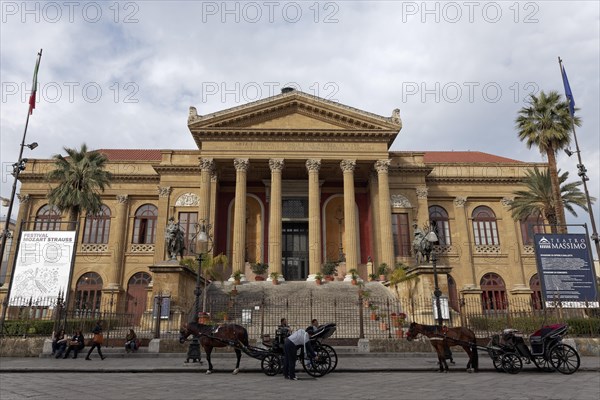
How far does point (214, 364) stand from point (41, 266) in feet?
29.4

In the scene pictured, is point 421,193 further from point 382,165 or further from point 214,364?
point 214,364

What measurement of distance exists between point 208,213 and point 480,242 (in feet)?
70.2

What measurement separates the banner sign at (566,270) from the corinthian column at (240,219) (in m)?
16.8

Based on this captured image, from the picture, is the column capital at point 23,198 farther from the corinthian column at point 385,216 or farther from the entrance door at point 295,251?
the corinthian column at point 385,216

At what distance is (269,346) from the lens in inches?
404

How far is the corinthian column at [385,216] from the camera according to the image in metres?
28.7

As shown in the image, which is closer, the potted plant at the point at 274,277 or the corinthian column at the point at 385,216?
the potted plant at the point at 274,277

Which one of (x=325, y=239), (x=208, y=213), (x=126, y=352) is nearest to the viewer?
(x=126, y=352)

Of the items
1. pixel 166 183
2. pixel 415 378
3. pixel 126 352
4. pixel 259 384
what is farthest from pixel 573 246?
pixel 166 183

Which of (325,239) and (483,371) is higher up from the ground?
(325,239)

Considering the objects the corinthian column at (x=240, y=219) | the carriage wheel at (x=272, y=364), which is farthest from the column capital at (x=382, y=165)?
the carriage wheel at (x=272, y=364)

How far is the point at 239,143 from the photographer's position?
3045cm

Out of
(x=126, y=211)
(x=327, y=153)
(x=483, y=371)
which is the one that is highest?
(x=327, y=153)

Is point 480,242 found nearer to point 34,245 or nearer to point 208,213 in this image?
point 208,213
